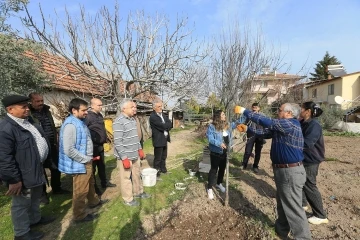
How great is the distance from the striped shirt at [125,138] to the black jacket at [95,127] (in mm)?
693

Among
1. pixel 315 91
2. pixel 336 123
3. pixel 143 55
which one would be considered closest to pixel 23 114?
pixel 143 55

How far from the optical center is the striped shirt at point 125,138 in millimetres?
3941

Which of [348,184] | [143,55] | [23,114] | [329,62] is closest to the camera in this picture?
[23,114]

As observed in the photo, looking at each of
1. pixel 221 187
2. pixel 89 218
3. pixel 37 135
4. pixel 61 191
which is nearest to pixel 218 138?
pixel 221 187

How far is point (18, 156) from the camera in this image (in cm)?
287

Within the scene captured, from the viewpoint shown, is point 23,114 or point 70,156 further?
point 70,156

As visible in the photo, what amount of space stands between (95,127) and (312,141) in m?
3.87

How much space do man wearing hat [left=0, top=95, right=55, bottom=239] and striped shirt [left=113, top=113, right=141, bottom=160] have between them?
3.93ft

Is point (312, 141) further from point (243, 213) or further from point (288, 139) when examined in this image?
point (243, 213)

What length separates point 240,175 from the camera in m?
5.98

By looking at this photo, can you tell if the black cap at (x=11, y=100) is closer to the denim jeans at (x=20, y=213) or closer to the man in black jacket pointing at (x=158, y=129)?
the denim jeans at (x=20, y=213)

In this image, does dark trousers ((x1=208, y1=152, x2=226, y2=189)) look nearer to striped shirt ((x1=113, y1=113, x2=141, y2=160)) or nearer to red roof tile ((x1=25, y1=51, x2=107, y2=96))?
striped shirt ((x1=113, y1=113, x2=141, y2=160))

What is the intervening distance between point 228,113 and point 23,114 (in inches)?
150

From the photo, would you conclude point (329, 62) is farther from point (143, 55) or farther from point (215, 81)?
point (143, 55)
